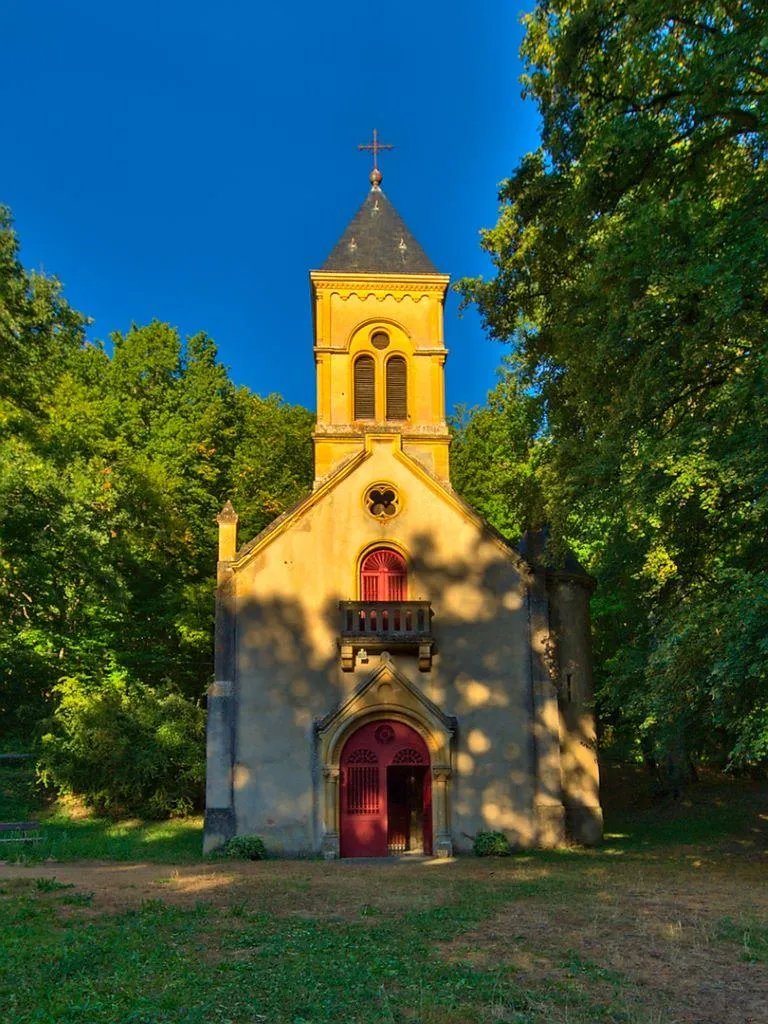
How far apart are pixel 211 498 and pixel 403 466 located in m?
15.2

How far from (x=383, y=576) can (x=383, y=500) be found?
200 centimetres

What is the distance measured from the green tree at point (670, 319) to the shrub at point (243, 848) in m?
8.90

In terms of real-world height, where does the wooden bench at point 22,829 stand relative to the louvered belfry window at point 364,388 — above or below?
below

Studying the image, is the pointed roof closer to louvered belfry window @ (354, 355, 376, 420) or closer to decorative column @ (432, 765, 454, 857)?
louvered belfry window @ (354, 355, 376, 420)

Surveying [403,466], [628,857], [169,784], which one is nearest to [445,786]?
[628,857]

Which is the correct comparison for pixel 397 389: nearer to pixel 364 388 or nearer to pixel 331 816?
pixel 364 388

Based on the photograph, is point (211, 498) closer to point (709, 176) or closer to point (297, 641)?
point (297, 641)

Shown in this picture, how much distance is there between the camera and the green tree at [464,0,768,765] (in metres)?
12.9

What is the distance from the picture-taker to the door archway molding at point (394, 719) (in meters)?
20.9

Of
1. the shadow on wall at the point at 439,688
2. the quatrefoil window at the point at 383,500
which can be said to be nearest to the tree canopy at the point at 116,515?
the shadow on wall at the point at 439,688

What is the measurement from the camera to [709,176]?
1609cm

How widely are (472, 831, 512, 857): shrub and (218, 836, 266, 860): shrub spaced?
5017mm

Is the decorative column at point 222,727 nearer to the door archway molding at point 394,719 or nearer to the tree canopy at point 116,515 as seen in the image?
the door archway molding at point 394,719

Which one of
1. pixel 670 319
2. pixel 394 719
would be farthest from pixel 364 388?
pixel 670 319
